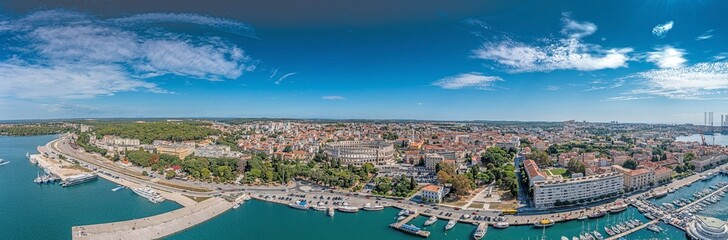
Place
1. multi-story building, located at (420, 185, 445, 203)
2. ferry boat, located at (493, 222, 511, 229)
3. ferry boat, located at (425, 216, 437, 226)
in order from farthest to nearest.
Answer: multi-story building, located at (420, 185, 445, 203)
ferry boat, located at (425, 216, 437, 226)
ferry boat, located at (493, 222, 511, 229)

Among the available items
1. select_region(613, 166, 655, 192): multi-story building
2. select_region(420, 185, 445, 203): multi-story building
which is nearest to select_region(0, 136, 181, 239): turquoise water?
select_region(420, 185, 445, 203): multi-story building

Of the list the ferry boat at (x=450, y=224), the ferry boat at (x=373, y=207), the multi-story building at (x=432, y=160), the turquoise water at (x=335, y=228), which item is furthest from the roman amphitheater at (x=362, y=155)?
the ferry boat at (x=450, y=224)

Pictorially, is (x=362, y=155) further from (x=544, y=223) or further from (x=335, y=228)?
(x=544, y=223)

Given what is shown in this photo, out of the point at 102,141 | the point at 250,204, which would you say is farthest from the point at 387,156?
the point at 102,141

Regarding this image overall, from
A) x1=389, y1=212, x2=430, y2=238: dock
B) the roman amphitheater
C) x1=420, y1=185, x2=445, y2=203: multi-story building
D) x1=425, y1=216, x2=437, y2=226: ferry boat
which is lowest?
x1=389, y1=212, x2=430, y2=238: dock

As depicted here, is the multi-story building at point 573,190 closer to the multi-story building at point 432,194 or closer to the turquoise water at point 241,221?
the turquoise water at point 241,221

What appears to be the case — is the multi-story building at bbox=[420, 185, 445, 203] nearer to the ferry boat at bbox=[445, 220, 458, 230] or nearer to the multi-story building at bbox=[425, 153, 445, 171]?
the ferry boat at bbox=[445, 220, 458, 230]
